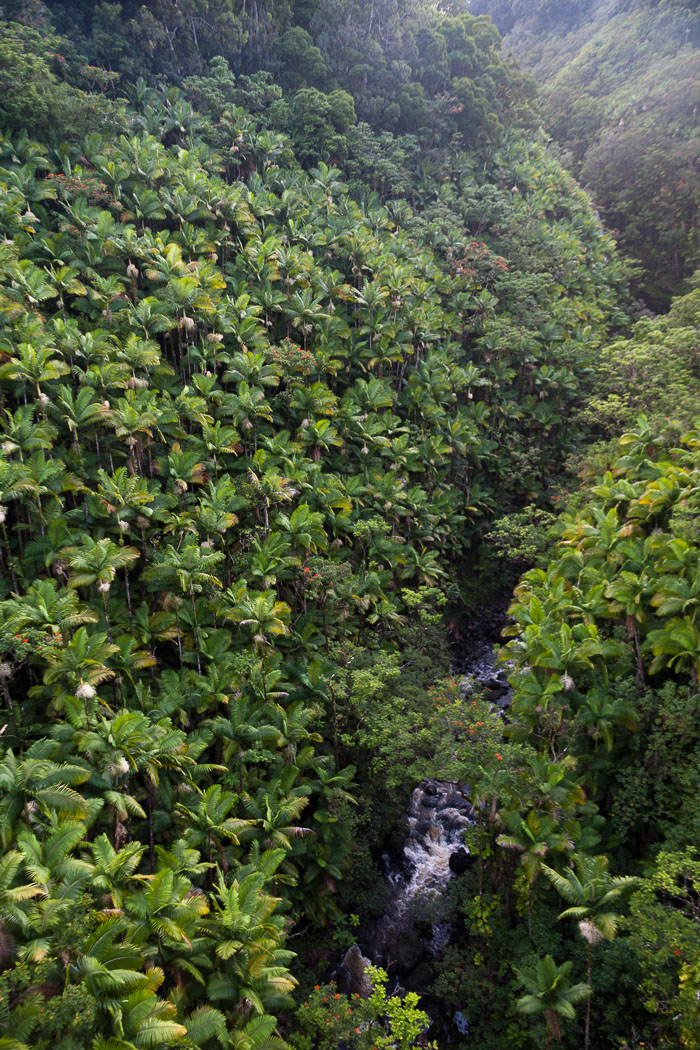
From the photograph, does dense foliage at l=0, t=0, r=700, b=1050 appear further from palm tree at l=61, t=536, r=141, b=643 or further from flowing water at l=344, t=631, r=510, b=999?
flowing water at l=344, t=631, r=510, b=999

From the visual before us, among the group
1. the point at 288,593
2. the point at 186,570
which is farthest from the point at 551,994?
the point at 288,593

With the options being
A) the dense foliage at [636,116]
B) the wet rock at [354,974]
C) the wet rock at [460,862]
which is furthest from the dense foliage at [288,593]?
the dense foliage at [636,116]

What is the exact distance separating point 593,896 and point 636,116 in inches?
1999

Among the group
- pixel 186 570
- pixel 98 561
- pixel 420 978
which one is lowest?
pixel 420 978

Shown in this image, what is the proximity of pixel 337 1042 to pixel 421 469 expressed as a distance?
17.7 m

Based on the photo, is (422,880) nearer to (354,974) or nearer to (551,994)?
(354,974)

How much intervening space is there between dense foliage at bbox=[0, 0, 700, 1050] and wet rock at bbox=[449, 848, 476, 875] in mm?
1560

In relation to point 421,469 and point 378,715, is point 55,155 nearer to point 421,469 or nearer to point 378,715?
point 421,469

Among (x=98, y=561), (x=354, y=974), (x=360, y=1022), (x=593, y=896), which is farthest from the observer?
(x=98, y=561)

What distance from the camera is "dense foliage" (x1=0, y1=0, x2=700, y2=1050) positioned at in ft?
30.9

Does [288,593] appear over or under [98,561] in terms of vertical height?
under

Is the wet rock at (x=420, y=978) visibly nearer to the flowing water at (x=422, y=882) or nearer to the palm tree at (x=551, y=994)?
the flowing water at (x=422, y=882)

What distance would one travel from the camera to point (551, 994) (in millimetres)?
9555

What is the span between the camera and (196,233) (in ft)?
77.2
